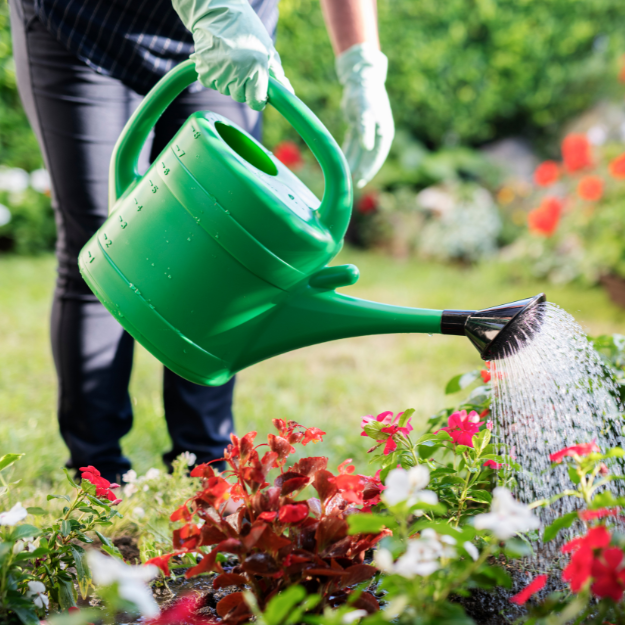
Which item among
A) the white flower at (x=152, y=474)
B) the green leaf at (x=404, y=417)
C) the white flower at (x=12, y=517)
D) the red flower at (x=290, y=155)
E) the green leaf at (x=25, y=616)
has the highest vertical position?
the green leaf at (x=404, y=417)

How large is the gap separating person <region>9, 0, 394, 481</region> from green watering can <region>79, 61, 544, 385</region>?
12.0 inches

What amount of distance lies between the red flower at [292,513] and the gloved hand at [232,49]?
600 millimetres

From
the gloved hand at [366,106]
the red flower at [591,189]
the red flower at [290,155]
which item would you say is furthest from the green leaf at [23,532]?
the red flower at [290,155]

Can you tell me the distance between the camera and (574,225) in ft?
12.9

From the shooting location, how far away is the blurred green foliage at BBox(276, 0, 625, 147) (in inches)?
225

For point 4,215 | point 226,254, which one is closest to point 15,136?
point 4,215

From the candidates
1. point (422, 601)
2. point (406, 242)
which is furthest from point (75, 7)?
point (406, 242)

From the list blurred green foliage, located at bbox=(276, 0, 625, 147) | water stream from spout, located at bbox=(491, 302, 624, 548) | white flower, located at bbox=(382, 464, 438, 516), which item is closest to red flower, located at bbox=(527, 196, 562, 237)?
blurred green foliage, located at bbox=(276, 0, 625, 147)

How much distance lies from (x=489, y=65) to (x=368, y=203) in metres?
2.18

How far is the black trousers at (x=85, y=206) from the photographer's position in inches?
48.2

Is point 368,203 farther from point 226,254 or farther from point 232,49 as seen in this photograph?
point 226,254

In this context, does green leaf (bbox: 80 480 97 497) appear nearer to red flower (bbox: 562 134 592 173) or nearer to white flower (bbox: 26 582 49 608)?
white flower (bbox: 26 582 49 608)

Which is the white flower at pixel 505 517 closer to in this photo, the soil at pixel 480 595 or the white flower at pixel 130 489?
the soil at pixel 480 595

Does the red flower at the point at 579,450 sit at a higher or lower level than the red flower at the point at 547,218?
higher
